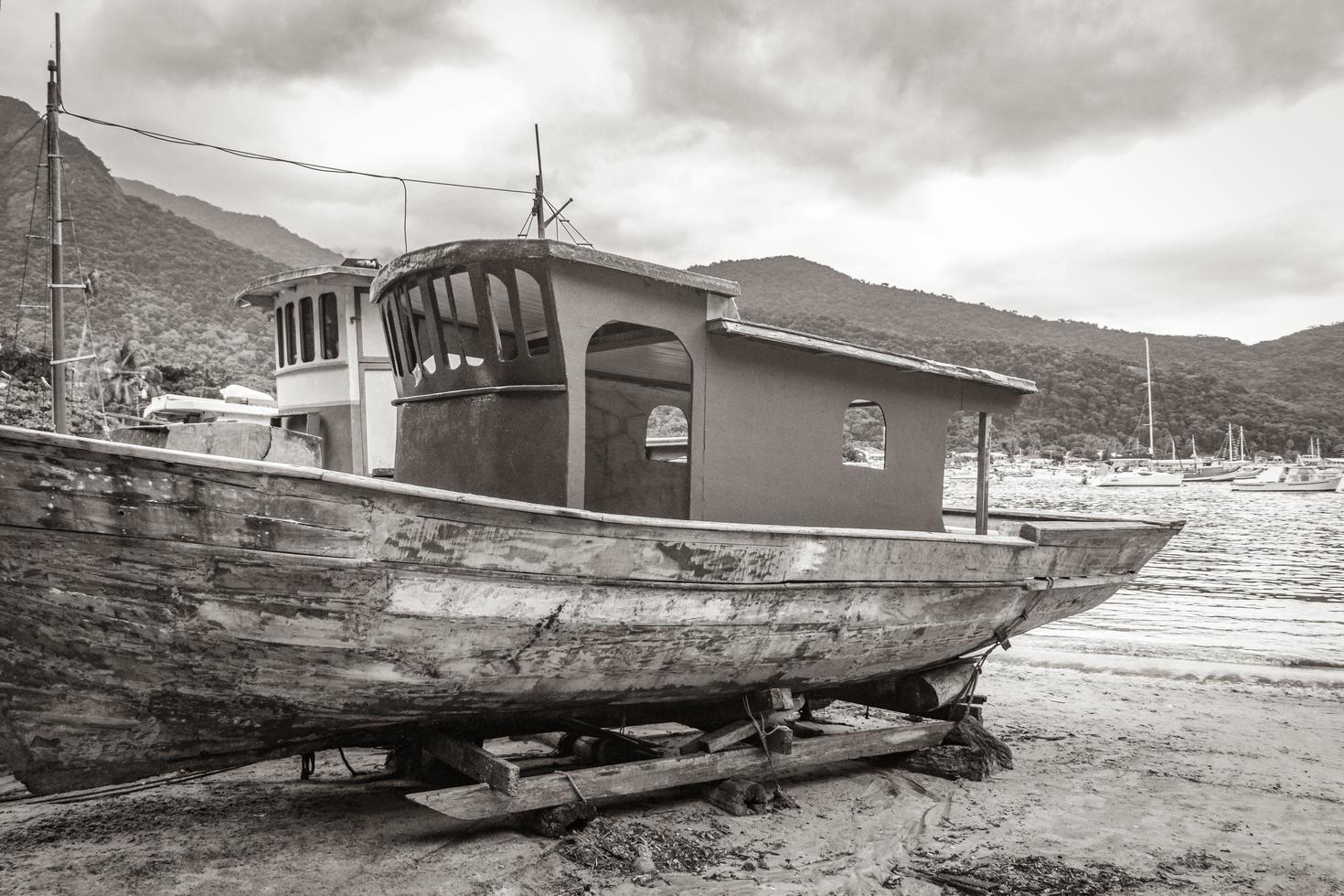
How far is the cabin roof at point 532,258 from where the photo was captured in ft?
13.5

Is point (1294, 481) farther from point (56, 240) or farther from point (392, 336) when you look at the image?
point (392, 336)

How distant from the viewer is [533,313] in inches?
192

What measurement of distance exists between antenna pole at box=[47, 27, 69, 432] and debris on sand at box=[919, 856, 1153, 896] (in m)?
15.5

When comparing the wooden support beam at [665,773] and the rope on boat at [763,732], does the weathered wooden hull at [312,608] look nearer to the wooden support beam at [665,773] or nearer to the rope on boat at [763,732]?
the wooden support beam at [665,773]

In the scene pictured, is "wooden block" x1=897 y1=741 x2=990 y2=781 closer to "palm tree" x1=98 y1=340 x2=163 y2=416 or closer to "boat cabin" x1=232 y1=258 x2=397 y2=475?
"boat cabin" x1=232 y1=258 x2=397 y2=475

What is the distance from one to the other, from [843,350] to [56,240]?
15823 mm

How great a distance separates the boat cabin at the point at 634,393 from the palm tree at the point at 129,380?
34022 millimetres

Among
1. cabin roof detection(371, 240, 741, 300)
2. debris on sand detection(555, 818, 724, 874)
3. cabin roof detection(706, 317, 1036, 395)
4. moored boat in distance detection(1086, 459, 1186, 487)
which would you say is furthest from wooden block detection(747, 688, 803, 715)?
moored boat in distance detection(1086, 459, 1186, 487)

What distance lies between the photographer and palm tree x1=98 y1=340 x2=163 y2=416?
115 ft

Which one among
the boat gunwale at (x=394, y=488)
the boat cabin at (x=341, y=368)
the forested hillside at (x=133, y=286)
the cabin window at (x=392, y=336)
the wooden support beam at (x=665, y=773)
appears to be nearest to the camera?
the boat gunwale at (x=394, y=488)

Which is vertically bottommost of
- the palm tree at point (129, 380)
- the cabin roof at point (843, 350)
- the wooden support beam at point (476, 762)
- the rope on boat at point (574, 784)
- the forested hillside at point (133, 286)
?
the rope on boat at point (574, 784)

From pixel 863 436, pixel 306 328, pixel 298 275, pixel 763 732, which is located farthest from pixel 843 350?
pixel 863 436

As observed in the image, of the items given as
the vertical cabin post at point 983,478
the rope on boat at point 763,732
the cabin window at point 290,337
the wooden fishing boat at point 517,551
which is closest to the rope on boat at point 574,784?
the wooden fishing boat at point 517,551

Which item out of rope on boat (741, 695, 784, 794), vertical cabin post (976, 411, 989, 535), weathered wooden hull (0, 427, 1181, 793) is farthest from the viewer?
vertical cabin post (976, 411, 989, 535)
